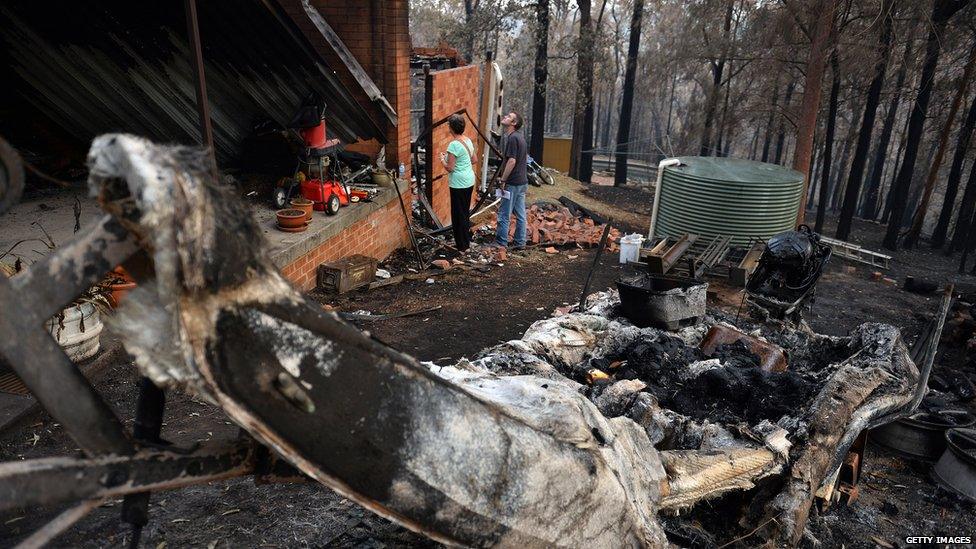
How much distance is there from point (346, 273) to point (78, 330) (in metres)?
3.17

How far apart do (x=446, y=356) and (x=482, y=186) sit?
23.4 feet

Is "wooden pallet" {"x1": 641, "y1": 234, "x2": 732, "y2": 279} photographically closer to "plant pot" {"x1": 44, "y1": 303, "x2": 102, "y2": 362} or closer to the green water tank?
the green water tank

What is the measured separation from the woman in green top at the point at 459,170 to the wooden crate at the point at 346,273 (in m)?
1.81

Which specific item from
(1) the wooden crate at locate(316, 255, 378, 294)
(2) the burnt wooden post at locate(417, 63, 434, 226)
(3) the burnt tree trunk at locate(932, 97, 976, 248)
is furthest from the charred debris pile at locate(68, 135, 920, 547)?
(3) the burnt tree trunk at locate(932, 97, 976, 248)

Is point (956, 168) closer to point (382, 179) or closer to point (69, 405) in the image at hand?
point (382, 179)

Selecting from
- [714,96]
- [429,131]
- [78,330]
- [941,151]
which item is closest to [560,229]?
[429,131]

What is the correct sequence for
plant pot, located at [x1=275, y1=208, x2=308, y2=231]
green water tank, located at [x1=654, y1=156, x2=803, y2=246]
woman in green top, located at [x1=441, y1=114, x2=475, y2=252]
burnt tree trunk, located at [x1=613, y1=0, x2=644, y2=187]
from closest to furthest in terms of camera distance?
1. plant pot, located at [x1=275, y1=208, x2=308, y2=231]
2. woman in green top, located at [x1=441, y1=114, x2=475, y2=252]
3. green water tank, located at [x1=654, y1=156, x2=803, y2=246]
4. burnt tree trunk, located at [x1=613, y1=0, x2=644, y2=187]

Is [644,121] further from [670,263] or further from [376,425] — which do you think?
[376,425]

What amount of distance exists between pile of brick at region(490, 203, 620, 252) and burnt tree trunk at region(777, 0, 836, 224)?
12.8ft

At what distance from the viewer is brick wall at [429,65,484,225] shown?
995 centimetres

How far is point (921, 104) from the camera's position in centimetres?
1530

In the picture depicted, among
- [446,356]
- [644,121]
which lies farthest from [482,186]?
[644,121]

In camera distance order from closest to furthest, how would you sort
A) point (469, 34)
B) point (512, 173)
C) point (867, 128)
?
1. point (512, 173)
2. point (867, 128)
3. point (469, 34)

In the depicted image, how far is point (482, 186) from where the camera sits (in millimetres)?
12875
